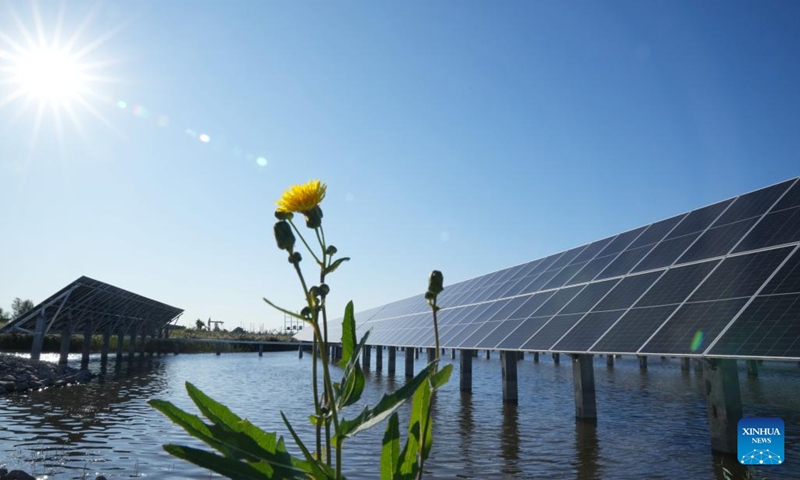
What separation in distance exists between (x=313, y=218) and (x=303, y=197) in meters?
0.09

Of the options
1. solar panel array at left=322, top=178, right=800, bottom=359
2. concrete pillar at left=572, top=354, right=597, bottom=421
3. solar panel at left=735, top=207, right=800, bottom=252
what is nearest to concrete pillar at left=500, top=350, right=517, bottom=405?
solar panel array at left=322, top=178, right=800, bottom=359

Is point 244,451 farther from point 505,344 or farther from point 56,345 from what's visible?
point 56,345

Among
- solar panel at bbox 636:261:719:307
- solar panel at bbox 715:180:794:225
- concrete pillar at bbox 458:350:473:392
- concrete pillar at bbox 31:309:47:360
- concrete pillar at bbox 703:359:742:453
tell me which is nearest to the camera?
concrete pillar at bbox 703:359:742:453

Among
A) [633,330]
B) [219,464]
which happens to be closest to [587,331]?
[633,330]

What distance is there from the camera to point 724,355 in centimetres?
999

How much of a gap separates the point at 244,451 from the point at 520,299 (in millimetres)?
22537

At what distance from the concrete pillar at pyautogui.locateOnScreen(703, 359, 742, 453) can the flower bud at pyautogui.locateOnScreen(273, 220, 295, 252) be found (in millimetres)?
11834

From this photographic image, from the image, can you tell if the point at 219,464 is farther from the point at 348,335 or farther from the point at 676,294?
the point at 676,294

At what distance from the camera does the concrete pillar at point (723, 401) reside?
11.2 meters

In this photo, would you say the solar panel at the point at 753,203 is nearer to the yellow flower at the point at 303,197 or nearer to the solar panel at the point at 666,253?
the solar panel at the point at 666,253

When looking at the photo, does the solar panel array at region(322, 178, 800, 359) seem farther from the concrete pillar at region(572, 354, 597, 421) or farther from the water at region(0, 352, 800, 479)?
the water at region(0, 352, 800, 479)

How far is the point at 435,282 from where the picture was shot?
2102 mm

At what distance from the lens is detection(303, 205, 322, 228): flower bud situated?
1.75 m

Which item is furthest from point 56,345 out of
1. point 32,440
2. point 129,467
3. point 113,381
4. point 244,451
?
point 244,451
